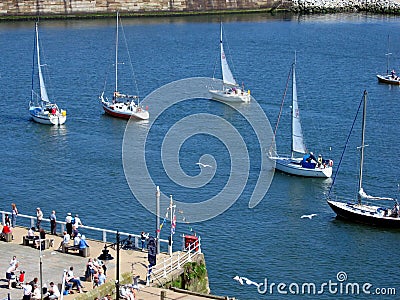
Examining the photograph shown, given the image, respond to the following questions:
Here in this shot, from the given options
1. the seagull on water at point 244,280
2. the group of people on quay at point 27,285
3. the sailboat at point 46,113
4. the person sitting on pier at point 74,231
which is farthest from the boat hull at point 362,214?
the sailboat at point 46,113

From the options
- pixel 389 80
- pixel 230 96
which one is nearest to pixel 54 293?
pixel 230 96

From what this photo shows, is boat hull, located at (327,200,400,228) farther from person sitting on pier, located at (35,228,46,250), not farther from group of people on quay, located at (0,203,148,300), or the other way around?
person sitting on pier, located at (35,228,46,250)

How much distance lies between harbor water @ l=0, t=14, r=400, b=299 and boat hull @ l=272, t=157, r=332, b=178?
2.16ft

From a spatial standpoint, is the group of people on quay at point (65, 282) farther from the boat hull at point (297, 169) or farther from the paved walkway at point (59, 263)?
the boat hull at point (297, 169)

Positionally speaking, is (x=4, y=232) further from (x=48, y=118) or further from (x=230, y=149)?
(x=48, y=118)

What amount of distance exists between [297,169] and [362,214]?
10236 millimetres

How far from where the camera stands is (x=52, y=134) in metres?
76.1

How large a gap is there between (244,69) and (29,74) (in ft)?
74.1

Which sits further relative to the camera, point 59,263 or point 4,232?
point 4,232

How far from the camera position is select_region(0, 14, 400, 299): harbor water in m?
49.4

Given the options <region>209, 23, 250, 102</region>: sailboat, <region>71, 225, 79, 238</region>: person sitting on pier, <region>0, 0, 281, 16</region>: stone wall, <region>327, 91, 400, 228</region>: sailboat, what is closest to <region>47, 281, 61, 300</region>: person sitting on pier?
<region>71, 225, 79, 238</region>: person sitting on pier

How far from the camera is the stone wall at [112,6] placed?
140m

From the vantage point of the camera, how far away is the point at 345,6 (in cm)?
16738

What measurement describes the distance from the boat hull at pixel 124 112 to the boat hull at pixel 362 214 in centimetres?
2717
